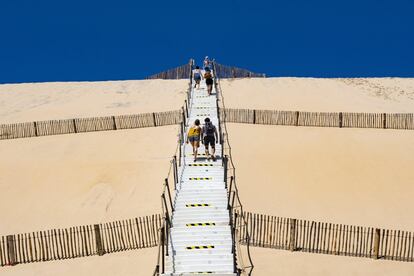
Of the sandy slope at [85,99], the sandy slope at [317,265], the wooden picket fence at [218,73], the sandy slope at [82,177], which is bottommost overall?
the sandy slope at [317,265]

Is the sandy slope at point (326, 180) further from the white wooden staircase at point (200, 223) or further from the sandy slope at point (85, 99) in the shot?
the sandy slope at point (85, 99)

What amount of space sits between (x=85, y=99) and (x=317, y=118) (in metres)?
19.6

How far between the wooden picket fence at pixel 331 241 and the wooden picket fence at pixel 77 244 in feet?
9.93

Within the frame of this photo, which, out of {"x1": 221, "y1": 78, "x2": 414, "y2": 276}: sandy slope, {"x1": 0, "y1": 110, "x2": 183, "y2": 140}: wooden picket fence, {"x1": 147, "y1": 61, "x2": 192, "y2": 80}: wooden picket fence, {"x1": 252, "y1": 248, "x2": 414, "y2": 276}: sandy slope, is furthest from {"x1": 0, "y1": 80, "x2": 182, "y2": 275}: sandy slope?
{"x1": 147, "y1": 61, "x2": 192, "y2": 80}: wooden picket fence

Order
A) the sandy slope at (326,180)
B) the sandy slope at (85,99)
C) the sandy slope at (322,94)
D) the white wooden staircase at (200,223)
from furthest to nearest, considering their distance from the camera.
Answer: the sandy slope at (85,99) < the sandy slope at (322,94) < the sandy slope at (326,180) < the white wooden staircase at (200,223)

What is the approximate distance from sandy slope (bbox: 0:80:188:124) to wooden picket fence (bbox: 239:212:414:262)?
20.8 metres

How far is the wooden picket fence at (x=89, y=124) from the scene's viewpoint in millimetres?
31250

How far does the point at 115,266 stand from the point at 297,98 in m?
26.8

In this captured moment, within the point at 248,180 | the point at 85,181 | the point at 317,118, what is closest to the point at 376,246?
the point at 248,180

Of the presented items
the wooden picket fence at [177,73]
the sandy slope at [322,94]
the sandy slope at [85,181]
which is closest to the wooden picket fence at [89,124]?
the sandy slope at [85,181]

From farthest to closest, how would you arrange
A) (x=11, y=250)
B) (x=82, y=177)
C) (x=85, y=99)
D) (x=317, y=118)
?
(x=85, y=99)
(x=317, y=118)
(x=82, y=177)
(x=11, y=250)

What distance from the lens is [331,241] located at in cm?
1752

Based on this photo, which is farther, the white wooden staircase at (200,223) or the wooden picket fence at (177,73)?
the wooden picket fence at (177,73)

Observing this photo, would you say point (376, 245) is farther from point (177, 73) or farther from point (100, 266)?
point (177, 73)
